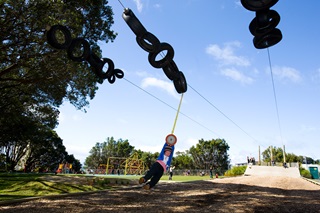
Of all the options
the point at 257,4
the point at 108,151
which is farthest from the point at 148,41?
the point at 108,151

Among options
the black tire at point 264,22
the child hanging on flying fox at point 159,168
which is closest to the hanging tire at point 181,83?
the child hanging on flying fox at point 159,168

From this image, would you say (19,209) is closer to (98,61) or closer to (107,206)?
(107,206)

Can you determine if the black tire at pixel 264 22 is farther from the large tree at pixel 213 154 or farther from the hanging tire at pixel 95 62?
the large tree at pixel 213 154

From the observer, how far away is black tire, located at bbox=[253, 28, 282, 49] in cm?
598

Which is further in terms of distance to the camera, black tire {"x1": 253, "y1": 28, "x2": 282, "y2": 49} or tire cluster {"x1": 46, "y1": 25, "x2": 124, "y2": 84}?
tire cluster {"x1": 46, "y1": 25, "x2": 124, "y2": 84}

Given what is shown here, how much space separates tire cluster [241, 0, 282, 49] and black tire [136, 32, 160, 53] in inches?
108

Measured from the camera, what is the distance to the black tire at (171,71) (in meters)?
8.56

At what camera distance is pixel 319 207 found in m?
11.5

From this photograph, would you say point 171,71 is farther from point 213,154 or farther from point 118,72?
point 213,154

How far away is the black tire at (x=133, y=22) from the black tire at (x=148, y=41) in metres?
0.12

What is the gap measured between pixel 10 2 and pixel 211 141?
75.4 metres

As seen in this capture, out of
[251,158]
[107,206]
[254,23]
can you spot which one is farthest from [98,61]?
→ [251,158]

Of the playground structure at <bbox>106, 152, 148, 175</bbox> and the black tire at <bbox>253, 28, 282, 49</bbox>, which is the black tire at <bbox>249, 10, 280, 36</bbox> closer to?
the black tire at <bbox>253, 28, 282, 49</bbox>

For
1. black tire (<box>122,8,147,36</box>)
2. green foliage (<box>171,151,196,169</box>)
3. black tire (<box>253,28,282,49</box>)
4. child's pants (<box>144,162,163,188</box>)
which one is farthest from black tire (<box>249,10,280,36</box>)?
green foliage (<box>171,151,196,169</box>)
